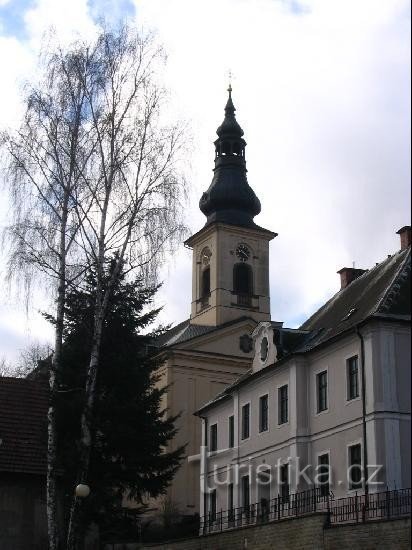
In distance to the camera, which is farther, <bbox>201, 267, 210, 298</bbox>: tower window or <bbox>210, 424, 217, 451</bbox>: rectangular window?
<bbox>201, 267, 210, 298</bbox>: tower window

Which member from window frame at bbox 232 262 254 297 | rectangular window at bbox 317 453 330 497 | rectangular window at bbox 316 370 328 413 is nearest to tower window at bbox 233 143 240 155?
window frame at bbox 232 262 254 297

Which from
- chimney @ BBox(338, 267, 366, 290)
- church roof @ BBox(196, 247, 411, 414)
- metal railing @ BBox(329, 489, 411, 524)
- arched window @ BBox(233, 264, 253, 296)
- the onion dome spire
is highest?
the onion dome spire

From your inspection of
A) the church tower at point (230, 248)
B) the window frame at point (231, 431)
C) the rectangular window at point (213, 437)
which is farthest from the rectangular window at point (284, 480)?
the church tower at point (230, 248)

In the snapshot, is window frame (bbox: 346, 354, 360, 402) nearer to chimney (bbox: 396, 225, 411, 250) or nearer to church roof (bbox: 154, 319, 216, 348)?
chimney (bbox: 396, 225, 411, 250)

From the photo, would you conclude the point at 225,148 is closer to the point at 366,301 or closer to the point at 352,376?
the point at 366,301

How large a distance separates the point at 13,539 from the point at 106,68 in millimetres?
14790

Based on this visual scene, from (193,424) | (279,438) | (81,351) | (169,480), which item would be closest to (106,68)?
(81,351)

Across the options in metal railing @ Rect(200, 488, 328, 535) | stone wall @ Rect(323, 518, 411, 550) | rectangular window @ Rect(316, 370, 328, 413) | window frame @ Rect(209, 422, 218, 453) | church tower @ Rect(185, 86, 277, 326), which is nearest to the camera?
stone wall @ Rect(323, 518, 411, 550)

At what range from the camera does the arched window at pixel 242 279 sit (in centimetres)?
5706

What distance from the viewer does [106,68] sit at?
24938 mm

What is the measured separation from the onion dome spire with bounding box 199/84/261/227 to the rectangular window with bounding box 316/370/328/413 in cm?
2794

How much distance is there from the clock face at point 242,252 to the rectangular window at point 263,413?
24243mm

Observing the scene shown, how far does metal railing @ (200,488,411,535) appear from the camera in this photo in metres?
23.3

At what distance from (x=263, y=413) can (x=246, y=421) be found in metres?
1.67
